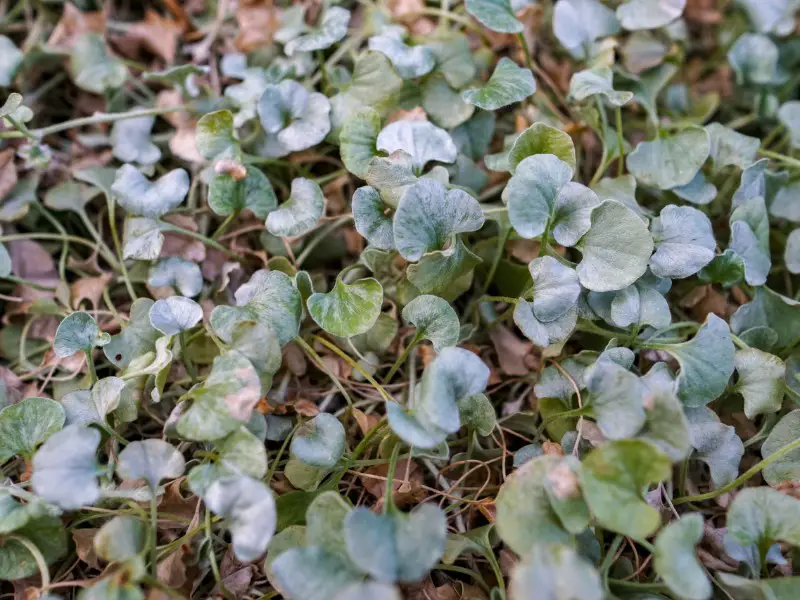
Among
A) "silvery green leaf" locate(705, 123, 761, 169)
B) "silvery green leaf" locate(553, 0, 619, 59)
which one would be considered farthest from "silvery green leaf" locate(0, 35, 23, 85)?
"silvery green leaf" locate(705, 123, 761, 169)

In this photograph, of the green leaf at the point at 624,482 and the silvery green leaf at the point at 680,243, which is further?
the silvery green leaf at the point at 680,243

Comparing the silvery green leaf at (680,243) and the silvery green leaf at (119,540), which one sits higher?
the silvery green leaf at (680,243)

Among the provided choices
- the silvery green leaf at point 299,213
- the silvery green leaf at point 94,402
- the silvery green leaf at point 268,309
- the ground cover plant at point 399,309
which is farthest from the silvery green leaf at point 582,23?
the silvery green leaf at point 94,402

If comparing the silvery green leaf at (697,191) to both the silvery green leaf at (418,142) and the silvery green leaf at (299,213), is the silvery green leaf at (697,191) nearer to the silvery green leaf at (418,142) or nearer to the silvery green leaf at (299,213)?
the silvery green leaf at (418,142)

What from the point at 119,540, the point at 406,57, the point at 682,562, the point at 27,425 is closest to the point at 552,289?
the point at 682,562

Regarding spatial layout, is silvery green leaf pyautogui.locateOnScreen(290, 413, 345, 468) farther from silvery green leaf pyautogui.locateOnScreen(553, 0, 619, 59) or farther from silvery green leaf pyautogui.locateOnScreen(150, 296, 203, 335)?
silvery green leaf pyautogui.locateOnScreen(553, 0, 619, 59)

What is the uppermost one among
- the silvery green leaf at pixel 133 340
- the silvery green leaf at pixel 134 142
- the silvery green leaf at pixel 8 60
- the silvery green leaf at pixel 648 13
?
the silvery green leaf at pixel 648 13
